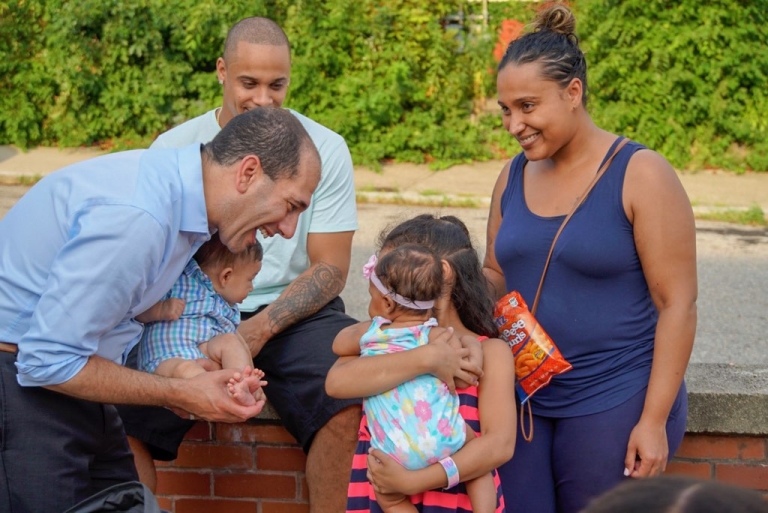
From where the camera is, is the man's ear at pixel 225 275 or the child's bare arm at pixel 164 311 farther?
the man's ear at pixel 225 275

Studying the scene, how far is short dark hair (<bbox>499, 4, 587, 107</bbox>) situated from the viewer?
296 cm

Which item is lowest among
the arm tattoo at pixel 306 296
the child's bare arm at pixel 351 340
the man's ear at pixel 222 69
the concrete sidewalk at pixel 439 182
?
the concrete sidewalk at pixel 439 182

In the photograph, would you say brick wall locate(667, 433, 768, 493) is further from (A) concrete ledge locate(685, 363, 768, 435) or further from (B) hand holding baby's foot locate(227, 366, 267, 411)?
(B) hand holding baby's foot locate(227, 366, 267, 411)

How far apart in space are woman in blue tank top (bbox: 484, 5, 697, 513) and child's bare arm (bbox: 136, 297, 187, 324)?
1031 millimetres

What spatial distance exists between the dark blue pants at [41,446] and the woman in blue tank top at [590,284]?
127cm

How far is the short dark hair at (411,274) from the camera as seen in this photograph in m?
2.69

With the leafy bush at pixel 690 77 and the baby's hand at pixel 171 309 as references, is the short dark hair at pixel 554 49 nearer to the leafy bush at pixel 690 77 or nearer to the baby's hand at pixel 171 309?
the baby's hand at pixel 171 309

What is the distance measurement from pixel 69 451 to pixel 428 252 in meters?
1.17

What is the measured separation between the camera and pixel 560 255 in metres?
2.92

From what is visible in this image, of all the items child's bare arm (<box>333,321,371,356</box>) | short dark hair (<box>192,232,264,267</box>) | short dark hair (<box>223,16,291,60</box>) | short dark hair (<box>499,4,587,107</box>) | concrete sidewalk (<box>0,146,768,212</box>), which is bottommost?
concrete sidewalk (<box>0,146,768,212</box>)

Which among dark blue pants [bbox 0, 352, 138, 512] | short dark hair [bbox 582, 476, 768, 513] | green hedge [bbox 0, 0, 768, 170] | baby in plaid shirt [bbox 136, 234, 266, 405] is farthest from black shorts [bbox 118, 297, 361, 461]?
green hedge [bbox 0, 0, 768, 170]

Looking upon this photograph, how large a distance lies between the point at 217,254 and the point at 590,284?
1155 mm

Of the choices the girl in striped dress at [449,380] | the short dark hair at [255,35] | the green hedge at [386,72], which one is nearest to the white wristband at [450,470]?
the girl in striped dress at [449,380]

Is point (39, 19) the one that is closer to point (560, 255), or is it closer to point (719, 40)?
point (719, 40)
